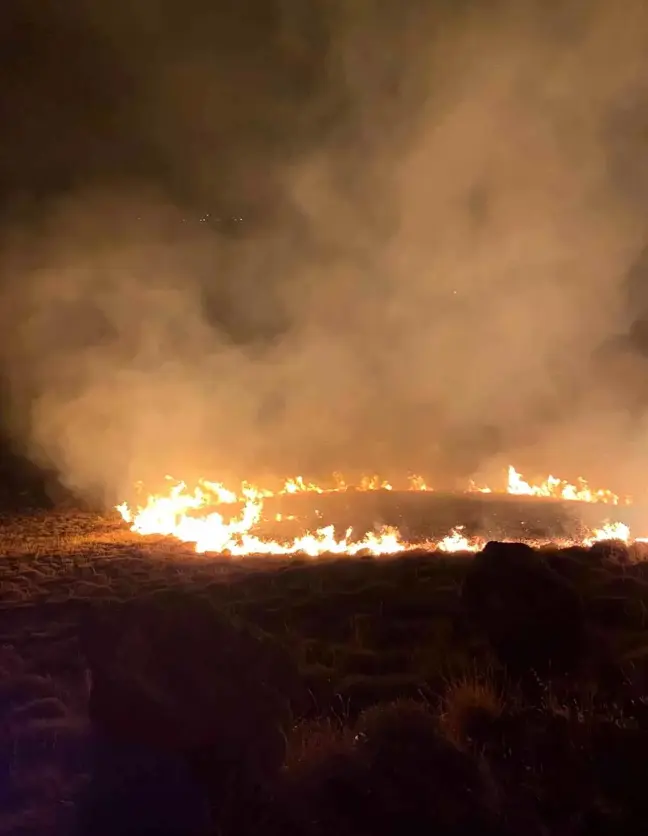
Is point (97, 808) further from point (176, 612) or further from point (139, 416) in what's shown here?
point (139, 416)

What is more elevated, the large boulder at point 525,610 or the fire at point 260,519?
the fire at point 260,519

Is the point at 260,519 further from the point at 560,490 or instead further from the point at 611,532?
the point at 560,490

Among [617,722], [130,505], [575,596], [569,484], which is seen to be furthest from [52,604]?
[569,484]

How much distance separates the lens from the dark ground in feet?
11.5

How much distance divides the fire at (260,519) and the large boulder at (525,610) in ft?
12.4

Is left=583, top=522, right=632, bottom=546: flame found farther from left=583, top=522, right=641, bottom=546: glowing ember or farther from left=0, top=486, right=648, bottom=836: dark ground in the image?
left=0, top=486, right=648, bottom=836: dark ground

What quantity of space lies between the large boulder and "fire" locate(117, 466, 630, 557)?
379 centimetres

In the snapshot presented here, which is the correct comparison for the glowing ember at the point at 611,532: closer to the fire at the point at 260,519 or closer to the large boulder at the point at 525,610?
the fire at the point at 260,519

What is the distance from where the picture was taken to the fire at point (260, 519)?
12188 millimetres

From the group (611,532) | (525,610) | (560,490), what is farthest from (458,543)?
(560,490)

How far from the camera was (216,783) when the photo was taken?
3.90 metres

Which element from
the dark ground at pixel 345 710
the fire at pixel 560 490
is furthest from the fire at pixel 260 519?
the dark ground at pixel 345 710

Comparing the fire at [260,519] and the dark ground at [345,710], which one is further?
the fire at [260,519]

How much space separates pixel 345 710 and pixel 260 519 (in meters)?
10.8
